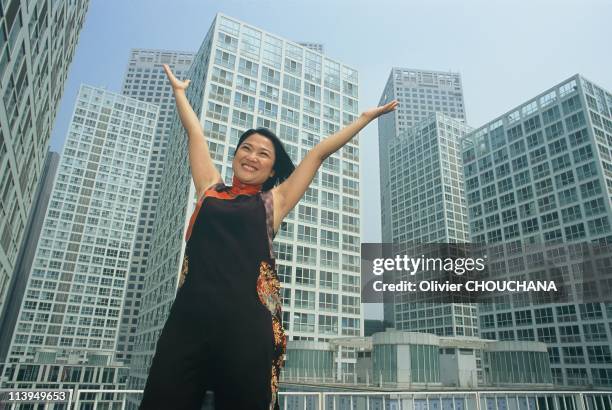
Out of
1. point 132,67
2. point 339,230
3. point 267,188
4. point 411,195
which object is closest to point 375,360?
point 339,230

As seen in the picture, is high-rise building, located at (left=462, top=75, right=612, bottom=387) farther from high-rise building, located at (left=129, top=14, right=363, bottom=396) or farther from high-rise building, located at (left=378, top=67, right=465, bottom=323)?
high-rise building, located at (left=378, top=67, right=465, bottom=323)

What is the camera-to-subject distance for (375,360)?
25.8 meters

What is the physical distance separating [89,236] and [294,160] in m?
54.1

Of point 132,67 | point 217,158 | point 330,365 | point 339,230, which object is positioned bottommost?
point 330,365

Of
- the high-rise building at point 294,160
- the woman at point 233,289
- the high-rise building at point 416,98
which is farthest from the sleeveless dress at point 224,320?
the high-rise building at point 416,98

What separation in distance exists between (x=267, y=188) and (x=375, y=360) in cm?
2458

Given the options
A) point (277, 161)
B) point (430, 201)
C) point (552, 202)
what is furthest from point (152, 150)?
point (277, 161)

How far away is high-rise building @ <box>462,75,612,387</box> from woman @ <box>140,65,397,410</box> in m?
45.2

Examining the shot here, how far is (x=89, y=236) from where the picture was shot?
7888 cm

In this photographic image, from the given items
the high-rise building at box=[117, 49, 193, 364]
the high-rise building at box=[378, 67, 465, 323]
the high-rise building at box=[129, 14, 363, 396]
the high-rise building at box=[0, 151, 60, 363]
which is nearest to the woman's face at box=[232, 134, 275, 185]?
the high-rise building at box=[129, 14, 363, 396]

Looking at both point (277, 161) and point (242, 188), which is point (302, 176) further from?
point (242, 188)

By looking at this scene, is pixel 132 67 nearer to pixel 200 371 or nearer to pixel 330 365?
pixel 330 365

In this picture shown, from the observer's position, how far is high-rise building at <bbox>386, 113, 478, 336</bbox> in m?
75.7

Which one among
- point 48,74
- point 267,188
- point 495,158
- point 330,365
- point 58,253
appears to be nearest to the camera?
point 267,188
